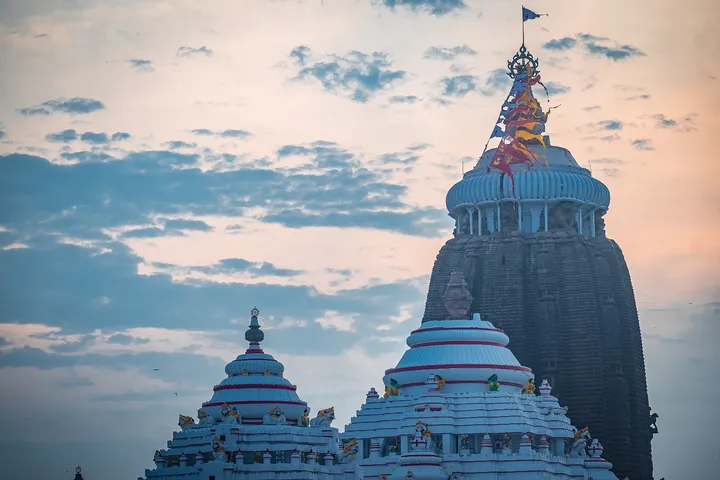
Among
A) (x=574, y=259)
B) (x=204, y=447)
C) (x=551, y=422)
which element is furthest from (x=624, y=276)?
(x=204, y=447)

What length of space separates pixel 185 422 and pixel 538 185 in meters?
25.5

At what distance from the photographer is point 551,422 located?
89875mm

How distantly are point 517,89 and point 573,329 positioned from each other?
48.7ft

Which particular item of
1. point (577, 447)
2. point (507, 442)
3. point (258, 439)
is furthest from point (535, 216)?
point (258, 439)

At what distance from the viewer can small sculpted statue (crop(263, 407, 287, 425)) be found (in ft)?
305

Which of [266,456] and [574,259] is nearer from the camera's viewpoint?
[266,456]

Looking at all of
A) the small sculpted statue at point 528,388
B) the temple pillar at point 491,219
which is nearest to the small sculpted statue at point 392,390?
the small sculpted statue at point 528,388

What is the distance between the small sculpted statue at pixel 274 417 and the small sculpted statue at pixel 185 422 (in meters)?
4.21

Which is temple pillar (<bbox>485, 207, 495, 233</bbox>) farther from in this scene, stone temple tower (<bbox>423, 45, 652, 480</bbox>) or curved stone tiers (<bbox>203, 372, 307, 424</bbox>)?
curved stone tiers (<bbox>203, 372, 307, 424</bbox>)

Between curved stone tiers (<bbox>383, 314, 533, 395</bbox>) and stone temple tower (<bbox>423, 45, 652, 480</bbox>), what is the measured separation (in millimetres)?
12766

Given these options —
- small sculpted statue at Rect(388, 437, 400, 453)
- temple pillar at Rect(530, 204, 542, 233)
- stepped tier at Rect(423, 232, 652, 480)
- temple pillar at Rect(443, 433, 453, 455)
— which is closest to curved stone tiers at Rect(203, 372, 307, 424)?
small sculpted statue at Rect(388, 437, 400, 453)

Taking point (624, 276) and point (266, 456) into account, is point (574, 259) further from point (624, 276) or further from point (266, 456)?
point (266, 456)

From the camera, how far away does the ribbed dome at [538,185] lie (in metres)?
109

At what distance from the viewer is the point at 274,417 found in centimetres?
9306
